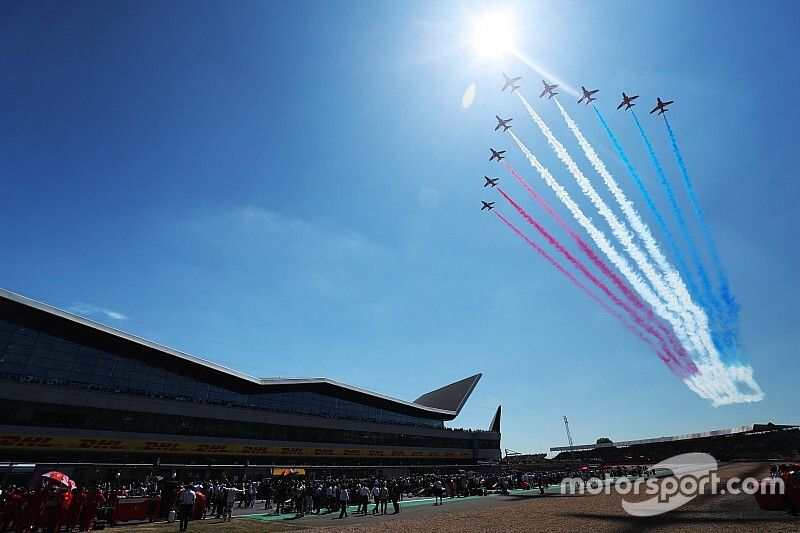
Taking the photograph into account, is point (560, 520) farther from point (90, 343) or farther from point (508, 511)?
point (90, 343)

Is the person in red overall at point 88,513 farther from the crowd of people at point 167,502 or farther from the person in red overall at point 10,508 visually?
the person in red overall at point 10,508

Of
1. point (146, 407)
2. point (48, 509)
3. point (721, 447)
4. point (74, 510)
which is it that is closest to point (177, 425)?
point (146, 407)

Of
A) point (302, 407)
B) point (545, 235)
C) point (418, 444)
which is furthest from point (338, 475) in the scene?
point (545, 235)

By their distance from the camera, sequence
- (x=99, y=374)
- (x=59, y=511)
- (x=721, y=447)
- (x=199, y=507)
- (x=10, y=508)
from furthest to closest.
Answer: (x=721, y=447) → (x=99, y=374) → (x=199, y=507) → (x=10, y=508) → (x=59, y=511)

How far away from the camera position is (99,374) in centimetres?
4131

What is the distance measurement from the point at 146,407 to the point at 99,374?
5.50 meters

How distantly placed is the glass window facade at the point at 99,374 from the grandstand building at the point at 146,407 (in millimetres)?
102

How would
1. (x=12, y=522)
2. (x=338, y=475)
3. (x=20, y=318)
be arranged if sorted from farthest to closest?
(x=338, y=475), (x=20, y=318), (x=12, y=522)

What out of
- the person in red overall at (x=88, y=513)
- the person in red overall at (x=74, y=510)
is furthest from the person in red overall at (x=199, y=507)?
the person in red overall at (x=74, y=510)

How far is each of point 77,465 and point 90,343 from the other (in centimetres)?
1202

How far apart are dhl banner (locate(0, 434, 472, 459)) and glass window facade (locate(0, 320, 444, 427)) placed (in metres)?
4.54

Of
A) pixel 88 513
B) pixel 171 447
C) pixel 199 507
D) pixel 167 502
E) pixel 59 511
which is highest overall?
pixel 171 447

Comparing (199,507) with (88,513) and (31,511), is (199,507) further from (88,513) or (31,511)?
(31,511)

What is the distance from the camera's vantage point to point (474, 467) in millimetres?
78750
